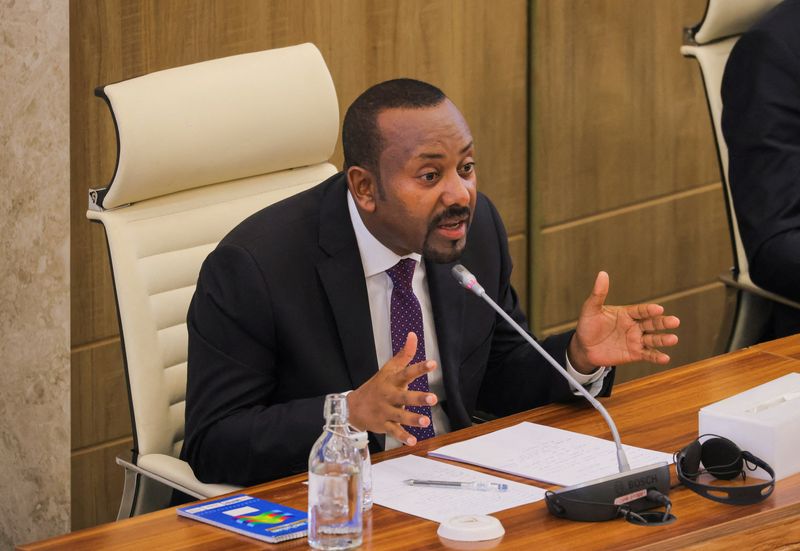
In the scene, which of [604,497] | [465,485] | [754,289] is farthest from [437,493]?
[754,289]

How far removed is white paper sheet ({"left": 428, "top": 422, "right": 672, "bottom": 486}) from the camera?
208 centimetres

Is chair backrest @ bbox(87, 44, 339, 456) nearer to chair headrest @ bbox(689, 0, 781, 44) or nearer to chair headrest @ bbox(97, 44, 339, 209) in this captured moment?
chair headrest @ bbox(97, 44, 339, 209)

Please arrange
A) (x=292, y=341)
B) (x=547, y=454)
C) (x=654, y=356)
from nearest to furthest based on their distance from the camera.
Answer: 1. (x=547, y=454)
2. (x=654, y=356)
3. (x=292, y=341)

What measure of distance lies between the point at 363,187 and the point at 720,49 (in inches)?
55.8

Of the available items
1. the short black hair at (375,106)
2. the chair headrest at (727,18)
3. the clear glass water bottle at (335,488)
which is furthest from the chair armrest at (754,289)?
the clear glass water bottle at (335,488)

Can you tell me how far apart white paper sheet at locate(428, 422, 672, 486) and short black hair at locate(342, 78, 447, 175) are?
50cm

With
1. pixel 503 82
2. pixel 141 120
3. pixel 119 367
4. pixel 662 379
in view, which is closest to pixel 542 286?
pixel 503 82

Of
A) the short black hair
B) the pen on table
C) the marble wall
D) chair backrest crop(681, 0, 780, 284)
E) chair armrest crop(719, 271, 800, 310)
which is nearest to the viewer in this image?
the pen on table

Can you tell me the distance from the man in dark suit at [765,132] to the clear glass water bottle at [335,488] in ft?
5.97

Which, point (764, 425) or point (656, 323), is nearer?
point (764, 425)

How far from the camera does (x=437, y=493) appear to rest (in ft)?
6.59

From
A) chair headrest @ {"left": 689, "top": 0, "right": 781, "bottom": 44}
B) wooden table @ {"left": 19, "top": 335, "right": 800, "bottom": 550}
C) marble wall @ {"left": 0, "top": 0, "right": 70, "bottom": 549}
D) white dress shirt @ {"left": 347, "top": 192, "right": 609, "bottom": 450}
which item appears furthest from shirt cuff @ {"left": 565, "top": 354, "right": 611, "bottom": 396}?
chair headrest @ {"left": 689, "top": 0, "right": 781, "bottom": 44}

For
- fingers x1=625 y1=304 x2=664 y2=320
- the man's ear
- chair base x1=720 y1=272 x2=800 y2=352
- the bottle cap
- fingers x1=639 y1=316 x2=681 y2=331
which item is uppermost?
the man's ear

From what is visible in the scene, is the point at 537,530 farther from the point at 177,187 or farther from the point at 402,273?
the point at 177,187
